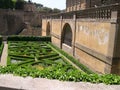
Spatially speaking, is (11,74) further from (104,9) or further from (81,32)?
(81,32)

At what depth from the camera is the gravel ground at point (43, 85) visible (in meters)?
3.81

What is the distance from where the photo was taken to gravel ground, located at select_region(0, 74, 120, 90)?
381 centimetres

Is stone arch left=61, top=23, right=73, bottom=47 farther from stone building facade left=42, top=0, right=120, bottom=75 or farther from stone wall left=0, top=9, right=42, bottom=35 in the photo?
stone wall left=0, top=9, right=42, bottom=35

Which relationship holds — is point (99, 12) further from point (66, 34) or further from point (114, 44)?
point (66, 34)

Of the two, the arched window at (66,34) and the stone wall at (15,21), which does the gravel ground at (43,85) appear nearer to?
the arched window at (66,34)

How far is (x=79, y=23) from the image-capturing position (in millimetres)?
17547

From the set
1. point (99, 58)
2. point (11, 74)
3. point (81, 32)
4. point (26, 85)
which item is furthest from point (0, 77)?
point (81, 32)

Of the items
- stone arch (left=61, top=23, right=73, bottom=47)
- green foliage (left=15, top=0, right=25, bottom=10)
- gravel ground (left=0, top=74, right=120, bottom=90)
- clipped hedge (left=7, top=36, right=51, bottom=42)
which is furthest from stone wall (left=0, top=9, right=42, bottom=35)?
gravel ground (left=0, top=74, right=120, bottom=90)

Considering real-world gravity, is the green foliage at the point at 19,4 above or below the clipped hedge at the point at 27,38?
above

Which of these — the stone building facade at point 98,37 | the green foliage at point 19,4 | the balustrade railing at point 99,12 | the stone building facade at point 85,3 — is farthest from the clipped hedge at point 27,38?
the green foliage at point 19,4

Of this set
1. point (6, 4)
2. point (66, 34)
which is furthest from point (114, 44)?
point (6, 4)

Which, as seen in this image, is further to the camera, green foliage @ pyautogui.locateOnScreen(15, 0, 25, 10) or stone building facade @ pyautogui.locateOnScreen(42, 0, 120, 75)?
green foliage @ pyautogui.locateOnScreen(15, 0, 25, 10)

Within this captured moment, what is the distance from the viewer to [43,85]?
3959 mm

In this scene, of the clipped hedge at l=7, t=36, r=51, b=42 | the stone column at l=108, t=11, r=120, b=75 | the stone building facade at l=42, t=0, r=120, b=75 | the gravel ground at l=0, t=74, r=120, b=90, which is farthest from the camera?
the clipped hedge at l=7, t=36, r=51, b=42
